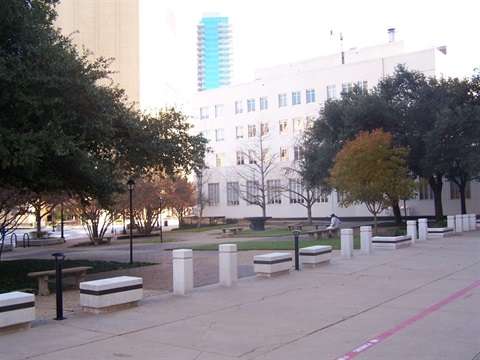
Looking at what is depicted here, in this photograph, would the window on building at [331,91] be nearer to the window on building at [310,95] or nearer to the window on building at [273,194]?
the window on building at [310,95]

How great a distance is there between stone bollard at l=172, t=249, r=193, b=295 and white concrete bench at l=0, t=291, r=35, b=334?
3639 millimetres

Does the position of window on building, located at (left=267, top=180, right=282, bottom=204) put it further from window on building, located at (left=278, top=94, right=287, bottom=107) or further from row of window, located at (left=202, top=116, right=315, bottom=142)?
window on building, located at (left=278, top=94, right=287, bottom=107)

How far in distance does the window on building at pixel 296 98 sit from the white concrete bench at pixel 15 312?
57422mm

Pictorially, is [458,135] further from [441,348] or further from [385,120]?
[441,348]

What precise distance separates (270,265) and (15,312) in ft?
22.7

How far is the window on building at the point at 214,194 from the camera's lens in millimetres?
70250

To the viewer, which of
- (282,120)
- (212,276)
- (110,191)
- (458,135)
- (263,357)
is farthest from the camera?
(282,120)

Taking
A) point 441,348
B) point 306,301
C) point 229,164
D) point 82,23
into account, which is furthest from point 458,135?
point 82,23

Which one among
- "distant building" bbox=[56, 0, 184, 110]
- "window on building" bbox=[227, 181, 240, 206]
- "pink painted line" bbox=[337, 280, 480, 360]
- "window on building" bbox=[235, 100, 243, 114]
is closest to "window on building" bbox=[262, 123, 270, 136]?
"window on building" bbox=[235, 100, 243, 114]

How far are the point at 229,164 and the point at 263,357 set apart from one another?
6307 centimetres

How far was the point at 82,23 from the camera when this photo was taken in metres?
91.6

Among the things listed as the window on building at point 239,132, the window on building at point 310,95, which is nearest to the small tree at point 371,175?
the window on building at point 310,95

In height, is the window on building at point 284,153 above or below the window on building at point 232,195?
above

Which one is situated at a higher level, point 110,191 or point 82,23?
point 82,23
